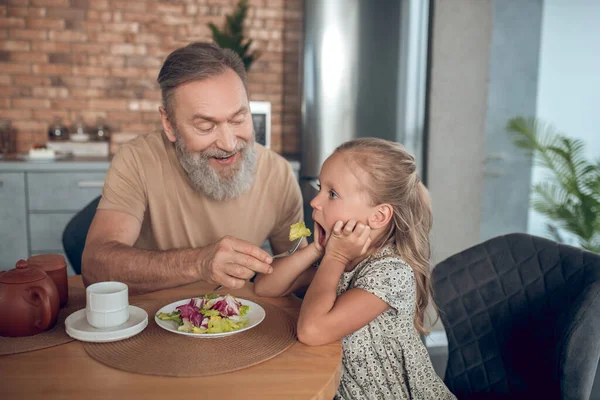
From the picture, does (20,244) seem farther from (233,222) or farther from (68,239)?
(233,222)

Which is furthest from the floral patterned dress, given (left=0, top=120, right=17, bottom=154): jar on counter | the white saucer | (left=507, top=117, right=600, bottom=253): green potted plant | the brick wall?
(left=0, top=120, right=17, bottom=154): jar on counter

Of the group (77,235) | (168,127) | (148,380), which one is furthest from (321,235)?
(77,235)

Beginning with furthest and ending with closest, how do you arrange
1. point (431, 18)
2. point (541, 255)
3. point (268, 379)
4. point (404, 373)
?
1. point (431, 18)
2. point (541, 255)
3. point (404, 373)
4. point (268, 379)

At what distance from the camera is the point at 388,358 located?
1.36 metres

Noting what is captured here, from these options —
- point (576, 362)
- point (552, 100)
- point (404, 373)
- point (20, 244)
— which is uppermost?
point (552, 100)

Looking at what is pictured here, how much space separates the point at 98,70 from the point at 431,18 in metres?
2.65

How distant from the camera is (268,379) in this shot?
3.32ft

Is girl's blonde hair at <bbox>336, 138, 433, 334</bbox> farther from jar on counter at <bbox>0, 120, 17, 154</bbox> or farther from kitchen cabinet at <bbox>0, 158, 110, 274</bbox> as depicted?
jar on counter at <bbox>0, 120, 17, 154</bbox>

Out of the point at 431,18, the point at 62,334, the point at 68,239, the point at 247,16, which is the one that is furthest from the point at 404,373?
the point at 247,16

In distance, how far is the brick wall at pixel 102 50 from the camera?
160 inches

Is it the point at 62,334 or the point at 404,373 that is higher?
the point at 62,334

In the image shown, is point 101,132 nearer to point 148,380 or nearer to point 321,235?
point 321,235

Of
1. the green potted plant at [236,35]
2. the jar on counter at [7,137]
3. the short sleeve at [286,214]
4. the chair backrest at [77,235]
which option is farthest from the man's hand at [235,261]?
the jar on counter at [7,137]

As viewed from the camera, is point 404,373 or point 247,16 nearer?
point 404,373
